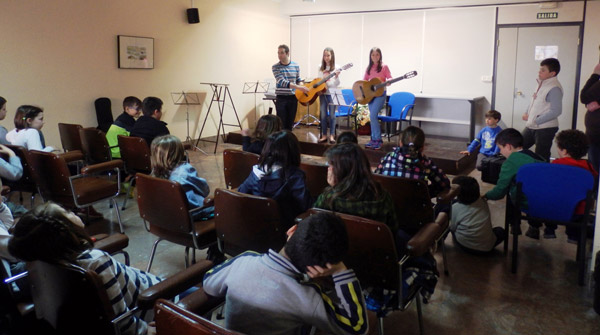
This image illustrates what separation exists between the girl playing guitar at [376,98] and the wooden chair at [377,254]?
15.1 ft

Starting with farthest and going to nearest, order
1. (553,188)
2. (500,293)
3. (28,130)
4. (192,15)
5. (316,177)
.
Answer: (192,15)
(28,130)
(316,177)
(553,188)
(500,293)

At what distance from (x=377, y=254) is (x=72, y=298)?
1.17 m

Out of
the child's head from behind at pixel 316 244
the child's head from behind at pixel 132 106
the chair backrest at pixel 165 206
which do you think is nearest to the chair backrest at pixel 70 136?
the child's head from behind at pixel 132 106

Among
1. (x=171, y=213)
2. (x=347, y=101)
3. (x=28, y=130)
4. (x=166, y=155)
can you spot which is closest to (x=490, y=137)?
(x=347, y=101)

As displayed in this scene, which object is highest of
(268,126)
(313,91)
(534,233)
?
(313,91)

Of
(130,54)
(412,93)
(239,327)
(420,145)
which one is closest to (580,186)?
(420,145)

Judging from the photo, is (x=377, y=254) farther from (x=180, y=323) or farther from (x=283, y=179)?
(x=180, y=323)

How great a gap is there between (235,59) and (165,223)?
6413 mm

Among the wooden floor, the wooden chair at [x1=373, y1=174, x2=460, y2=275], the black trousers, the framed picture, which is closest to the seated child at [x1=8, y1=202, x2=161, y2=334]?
the wooden floor

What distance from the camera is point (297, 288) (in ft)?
4.31

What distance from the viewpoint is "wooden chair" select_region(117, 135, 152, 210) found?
421 centimetres

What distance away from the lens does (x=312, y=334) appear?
173cm

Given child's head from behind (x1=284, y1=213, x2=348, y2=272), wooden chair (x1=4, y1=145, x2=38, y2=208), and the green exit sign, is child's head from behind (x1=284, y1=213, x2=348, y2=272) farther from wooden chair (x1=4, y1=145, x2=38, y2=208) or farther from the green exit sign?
the green exit sign

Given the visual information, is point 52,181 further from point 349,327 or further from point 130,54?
point 130,54
